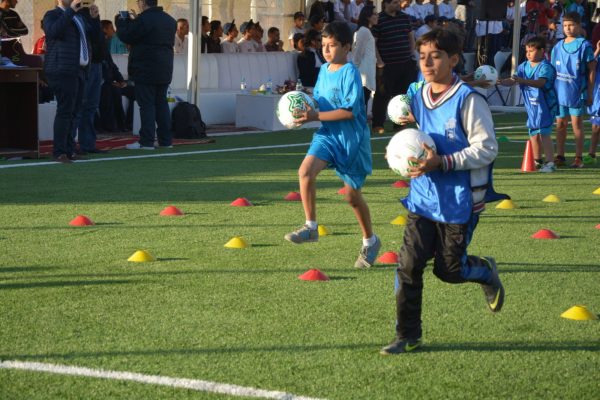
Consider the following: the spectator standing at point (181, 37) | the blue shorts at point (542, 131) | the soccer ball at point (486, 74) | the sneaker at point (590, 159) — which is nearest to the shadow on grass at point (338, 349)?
the soccer ball at point (486, 74)

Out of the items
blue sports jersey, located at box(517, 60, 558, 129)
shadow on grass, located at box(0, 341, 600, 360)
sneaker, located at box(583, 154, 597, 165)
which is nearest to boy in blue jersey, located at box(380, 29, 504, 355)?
shadow on grass, located at box(0, 341, 600, 360)

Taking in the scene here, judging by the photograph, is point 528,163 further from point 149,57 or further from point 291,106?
point 291,106

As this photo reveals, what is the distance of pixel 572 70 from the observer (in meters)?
15.2

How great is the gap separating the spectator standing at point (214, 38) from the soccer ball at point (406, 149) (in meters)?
18.3

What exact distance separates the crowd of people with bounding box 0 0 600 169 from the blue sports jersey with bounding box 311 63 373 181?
5.32 ft

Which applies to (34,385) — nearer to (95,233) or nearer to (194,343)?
(194,343)

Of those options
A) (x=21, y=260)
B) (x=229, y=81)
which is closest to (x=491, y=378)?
(x=21, y=260)

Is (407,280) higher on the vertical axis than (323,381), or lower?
higher

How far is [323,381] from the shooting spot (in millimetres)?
5531

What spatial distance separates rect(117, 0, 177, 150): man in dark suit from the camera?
17172 millimetres

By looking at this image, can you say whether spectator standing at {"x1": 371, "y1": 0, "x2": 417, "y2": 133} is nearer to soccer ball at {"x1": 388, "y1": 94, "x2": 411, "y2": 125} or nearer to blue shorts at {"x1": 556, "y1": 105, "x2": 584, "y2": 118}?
blue shorts at {"x1": 556, "y1": 105, "x2": 584, "y2": 118}

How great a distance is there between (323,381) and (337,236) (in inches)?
177

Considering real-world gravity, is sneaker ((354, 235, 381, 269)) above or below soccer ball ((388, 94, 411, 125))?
below

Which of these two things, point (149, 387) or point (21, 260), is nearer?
point (149, 387)
